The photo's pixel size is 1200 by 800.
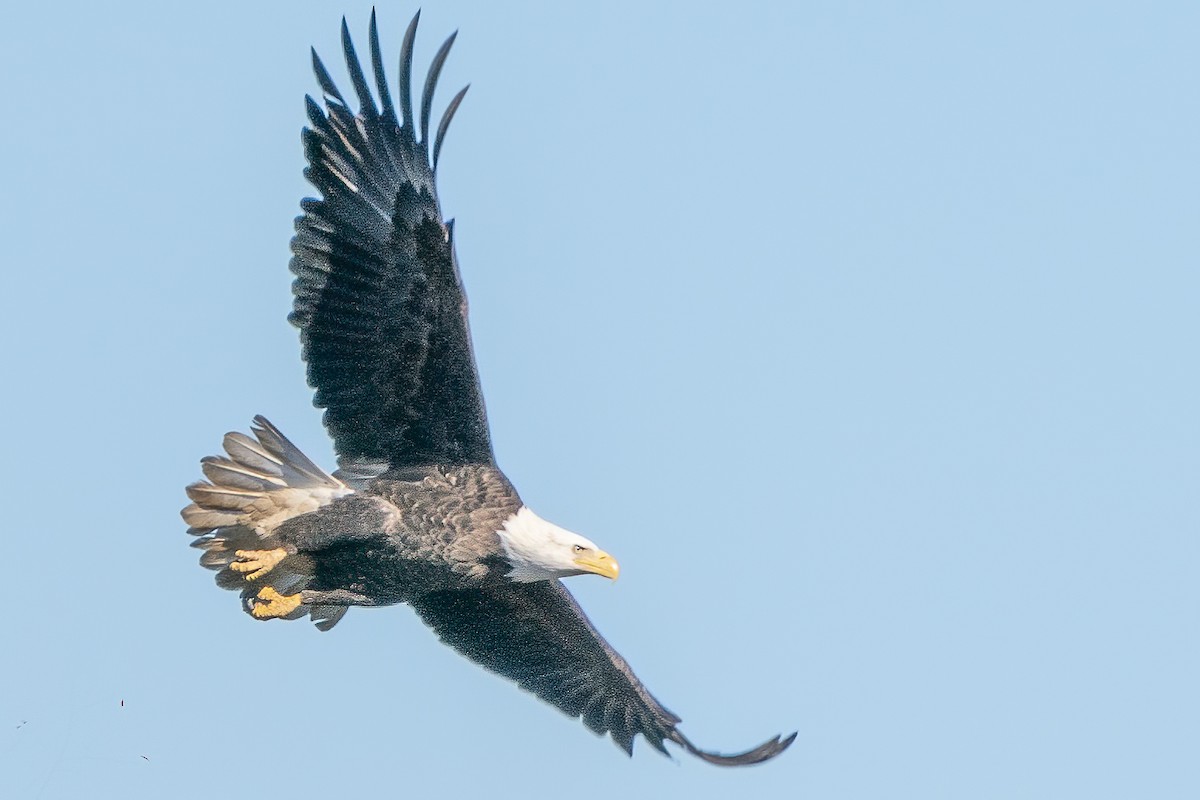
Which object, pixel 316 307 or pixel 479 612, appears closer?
pixel 316 307

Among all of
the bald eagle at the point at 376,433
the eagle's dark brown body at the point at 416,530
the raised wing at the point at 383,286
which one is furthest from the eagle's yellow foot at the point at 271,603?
the raised wing at the point at 383,286

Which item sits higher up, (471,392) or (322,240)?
(322,240)

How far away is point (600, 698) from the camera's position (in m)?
12.6

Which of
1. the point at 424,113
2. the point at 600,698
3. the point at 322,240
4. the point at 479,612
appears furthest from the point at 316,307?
the point at 600,698

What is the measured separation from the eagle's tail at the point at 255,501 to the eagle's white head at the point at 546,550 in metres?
0.89

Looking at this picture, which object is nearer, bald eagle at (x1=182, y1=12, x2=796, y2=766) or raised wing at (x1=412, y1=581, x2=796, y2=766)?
bald eagle at (x1=182, y1=12, x2=796, y2=766)

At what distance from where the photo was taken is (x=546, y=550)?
434 inches

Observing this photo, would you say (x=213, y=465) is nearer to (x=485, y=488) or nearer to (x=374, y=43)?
(x=485, y=488)

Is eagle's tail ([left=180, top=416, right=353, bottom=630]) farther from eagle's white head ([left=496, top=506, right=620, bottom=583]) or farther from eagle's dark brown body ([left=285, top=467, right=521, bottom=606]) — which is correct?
eagle's white head ([left=496, top=506, right=620, bottom=583])

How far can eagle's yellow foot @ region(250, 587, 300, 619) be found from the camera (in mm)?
11297

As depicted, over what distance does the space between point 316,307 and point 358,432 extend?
2.27 feet

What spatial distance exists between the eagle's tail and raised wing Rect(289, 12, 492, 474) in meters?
0.26

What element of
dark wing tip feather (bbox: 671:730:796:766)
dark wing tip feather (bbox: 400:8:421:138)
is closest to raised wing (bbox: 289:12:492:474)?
dark wing tip feather (bbox: 400:8:421:138)

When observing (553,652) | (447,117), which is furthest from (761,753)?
(447,117)
